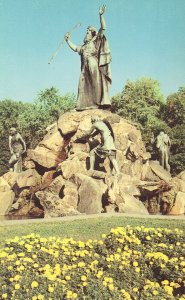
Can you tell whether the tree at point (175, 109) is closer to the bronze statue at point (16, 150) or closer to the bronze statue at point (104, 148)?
the bronze statue at point (16, 150)

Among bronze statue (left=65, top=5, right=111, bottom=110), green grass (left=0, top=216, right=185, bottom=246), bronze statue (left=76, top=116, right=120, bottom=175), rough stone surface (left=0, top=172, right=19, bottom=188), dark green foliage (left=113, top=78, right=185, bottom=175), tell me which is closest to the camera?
green grass (left=0, top=216, right=185, bottom=246)

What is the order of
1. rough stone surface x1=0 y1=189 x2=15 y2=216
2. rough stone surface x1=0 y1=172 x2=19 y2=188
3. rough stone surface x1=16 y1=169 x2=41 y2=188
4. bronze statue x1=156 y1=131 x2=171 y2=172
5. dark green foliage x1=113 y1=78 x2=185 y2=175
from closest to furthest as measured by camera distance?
rough stone surface x1=0 y1=189 x2=15 y2=216 < rough stone surface x1=16 y1=169 x2=41 y2=188 < rough stone surface x1=0 y1=172 x2=19 y2=188 < bronze statue x1=156 y1=131 x2=171 y2=172 < dark green foliage x1=113 y1=78 x2=185 y2=175

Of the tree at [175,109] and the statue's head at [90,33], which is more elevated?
the tree at [175,109]

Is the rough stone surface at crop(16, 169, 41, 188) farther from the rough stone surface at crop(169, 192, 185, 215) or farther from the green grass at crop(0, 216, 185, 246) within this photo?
the rough stone surface at crop(169, 192, 185, 215)

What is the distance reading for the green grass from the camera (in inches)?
402

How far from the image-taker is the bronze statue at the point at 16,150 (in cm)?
2014

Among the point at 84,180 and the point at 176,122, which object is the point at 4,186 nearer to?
the point at 84,180

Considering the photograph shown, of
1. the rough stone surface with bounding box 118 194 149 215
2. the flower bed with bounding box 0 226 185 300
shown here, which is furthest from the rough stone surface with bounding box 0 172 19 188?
the flower bed with bounding box 0 226 185 300

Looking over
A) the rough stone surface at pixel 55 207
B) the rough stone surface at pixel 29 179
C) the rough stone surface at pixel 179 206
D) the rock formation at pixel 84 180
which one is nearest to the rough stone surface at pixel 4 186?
the rock formation at pixel 84 180

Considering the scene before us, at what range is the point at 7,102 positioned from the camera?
5838cm

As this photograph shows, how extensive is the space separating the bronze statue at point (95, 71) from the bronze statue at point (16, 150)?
11.4ft

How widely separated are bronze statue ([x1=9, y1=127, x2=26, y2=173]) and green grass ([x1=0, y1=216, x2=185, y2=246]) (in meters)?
9.03

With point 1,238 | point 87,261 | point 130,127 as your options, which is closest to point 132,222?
point 1,238

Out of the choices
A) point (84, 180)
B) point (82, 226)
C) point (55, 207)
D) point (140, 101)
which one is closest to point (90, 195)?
point (84, 180)
